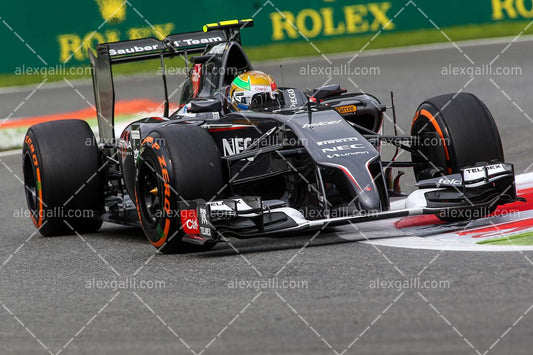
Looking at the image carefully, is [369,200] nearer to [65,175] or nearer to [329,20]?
[65,175]

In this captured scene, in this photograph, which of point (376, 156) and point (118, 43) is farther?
point (118, 43)

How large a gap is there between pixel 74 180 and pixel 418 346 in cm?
Answer: 481

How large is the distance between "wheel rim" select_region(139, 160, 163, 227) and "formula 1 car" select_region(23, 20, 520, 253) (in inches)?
0.4

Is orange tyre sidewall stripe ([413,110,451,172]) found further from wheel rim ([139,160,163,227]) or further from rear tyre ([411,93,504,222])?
wheel rim ([139,160,163,227])

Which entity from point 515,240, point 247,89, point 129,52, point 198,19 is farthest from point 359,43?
point 515,240

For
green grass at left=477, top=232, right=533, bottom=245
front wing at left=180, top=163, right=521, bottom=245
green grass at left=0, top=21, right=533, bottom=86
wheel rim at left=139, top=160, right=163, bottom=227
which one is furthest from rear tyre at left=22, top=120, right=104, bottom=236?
green grass at left=0, top=21, right=533, bottom=86

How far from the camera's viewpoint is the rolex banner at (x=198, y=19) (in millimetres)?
19172

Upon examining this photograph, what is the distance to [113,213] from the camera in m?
8.80

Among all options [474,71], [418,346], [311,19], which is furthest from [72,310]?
[311,19]

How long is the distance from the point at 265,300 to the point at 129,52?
13.1ft

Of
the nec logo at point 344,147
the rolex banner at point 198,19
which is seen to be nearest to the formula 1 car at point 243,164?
the nec logo at point 344,147

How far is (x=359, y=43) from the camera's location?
20.8 meters

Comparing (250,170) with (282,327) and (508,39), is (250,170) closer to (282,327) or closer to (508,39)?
(282,327)

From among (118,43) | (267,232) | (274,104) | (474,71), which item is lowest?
(474,71)
